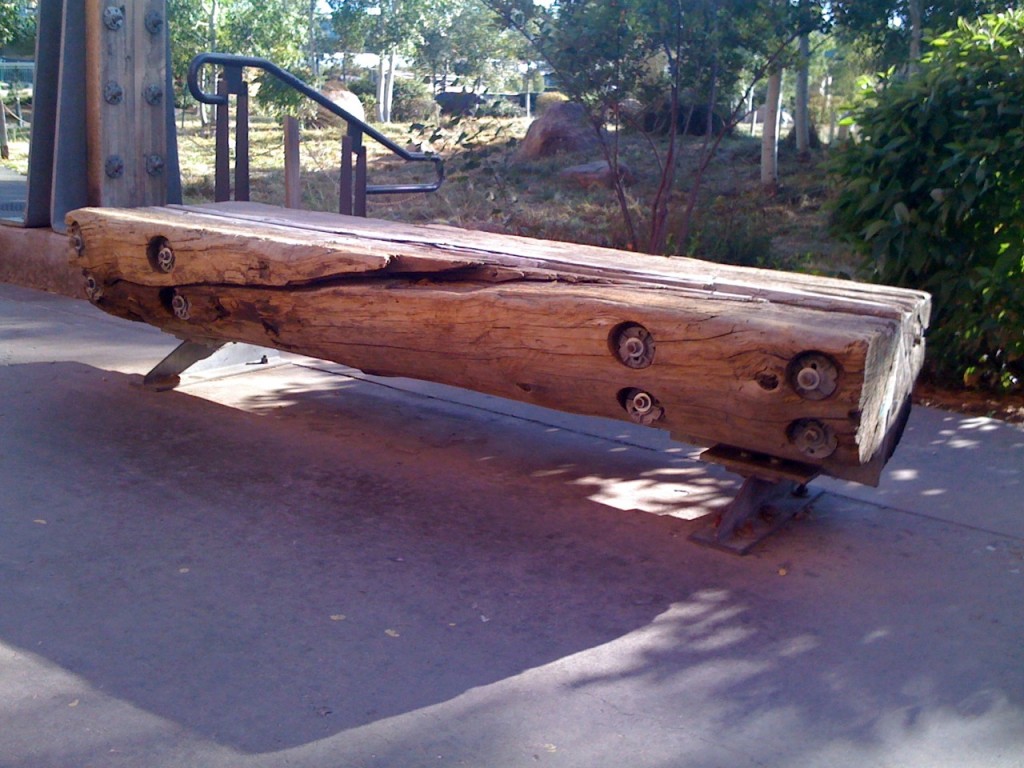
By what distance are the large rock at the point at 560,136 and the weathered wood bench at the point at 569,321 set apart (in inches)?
548

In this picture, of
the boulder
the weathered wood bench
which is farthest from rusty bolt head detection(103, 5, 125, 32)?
the boulder

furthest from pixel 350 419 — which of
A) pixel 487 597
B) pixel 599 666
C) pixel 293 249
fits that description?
pixel 599 666

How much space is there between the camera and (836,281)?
435 cm

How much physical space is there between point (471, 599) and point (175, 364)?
2.78 meters

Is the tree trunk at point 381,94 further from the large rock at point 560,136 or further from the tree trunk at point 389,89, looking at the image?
the large rock at point 560,136

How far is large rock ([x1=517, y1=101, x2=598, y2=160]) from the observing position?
18.6 m

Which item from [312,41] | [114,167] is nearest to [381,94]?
[312,41]

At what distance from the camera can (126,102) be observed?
732 centimetres

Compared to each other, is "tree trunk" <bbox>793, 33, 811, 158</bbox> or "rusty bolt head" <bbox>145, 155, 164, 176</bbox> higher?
"tree trunk" <bbox>793, 33, 811, 158</bbox>

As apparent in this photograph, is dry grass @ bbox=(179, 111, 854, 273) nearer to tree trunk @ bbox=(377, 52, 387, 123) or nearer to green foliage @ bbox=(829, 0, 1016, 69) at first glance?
green foliage @ bbox=(829, 0, 1016, 69)

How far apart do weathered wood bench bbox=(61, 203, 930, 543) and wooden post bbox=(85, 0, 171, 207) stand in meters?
2.29

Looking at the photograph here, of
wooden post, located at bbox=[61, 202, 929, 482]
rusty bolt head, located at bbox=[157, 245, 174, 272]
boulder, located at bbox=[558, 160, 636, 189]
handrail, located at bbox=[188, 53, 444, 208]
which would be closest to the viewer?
wooden post, located at bbox=[61, 202, 929, 482]

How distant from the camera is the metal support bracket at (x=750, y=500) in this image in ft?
12.8

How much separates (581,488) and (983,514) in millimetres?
1573
